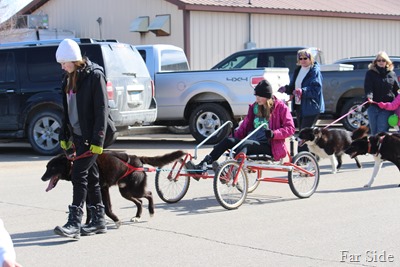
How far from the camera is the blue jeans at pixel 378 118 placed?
12.3 m

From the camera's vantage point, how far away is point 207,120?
629 inches

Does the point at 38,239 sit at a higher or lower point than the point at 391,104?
lower

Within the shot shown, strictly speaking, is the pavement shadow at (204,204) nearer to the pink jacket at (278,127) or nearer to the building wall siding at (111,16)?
the pink jacket at (278,127)

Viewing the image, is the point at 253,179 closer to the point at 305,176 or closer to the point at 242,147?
the point at 305,176

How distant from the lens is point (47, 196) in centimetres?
996

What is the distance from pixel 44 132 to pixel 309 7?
15.8 meters

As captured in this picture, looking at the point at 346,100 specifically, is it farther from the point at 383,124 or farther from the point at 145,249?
the point at 145,249

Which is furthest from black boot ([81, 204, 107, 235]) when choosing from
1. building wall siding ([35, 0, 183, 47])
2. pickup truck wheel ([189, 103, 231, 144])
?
building wall siding ([35, 0, 183, 47])

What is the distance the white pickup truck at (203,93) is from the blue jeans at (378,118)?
3.26 meters

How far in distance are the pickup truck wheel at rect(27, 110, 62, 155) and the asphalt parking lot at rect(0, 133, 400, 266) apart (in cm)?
306

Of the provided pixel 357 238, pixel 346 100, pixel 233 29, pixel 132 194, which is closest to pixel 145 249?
pixel 132 194

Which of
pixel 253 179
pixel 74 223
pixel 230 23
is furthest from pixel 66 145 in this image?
pixel 230 23

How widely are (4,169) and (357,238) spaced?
24.7 feet

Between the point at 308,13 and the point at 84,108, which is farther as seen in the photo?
the point at 308,13
